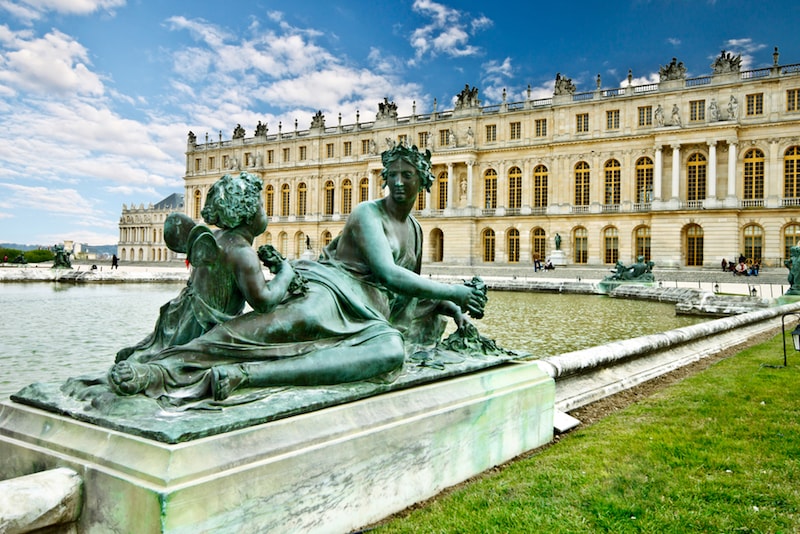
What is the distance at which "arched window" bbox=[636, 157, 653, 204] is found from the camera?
4150cm

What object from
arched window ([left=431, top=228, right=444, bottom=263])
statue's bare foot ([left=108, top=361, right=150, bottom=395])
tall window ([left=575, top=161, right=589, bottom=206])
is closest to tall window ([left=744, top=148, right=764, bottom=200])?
tall window ([left=575, top=161, right=589, bottom=206])

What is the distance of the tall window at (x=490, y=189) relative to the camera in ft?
157

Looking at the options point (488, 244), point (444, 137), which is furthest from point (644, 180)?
point (444, 137)

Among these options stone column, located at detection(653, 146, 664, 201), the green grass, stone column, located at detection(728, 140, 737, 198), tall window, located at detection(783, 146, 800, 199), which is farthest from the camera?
stone column, located at detection(653, 146, 664, 201)

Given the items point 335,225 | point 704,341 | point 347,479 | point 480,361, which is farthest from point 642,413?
point 335,225

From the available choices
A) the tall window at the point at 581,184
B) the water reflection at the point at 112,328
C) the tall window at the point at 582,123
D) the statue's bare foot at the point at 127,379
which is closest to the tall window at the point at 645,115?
the tall window at the point at 582,123

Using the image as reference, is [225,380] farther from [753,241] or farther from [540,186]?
[540,186]

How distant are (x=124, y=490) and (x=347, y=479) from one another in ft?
2.76

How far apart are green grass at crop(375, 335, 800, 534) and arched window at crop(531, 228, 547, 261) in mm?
41387

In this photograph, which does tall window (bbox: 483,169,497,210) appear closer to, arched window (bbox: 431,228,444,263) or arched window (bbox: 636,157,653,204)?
arched window (bbox: 431,228,444,263)

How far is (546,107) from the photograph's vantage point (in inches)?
1754

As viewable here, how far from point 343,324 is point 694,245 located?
42145 millimetres

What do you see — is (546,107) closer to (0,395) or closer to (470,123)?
(470,123)

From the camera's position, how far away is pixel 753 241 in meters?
37.8
